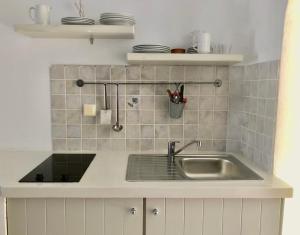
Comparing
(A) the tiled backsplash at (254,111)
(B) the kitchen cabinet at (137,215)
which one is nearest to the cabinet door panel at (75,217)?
(B) the kitchen cabinet at (137,215)

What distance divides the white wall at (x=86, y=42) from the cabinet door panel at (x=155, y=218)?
95 centimetres

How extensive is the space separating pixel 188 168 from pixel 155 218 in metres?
0.57

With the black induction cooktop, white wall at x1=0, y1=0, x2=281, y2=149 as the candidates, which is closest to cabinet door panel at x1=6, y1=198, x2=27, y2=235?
the black induction cooktop

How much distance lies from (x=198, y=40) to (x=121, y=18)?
47cm

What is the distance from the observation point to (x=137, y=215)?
3.94 ft

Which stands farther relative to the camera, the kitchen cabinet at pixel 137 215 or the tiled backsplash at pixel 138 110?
the tiled backsplash at pixel 138 110

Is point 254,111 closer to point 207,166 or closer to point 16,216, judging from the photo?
point 207,166

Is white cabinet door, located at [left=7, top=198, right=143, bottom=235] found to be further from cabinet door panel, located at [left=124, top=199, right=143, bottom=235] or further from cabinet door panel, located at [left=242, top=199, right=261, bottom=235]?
cabinet door panel, located at [left=242, top=199, right=261, bottom=235]

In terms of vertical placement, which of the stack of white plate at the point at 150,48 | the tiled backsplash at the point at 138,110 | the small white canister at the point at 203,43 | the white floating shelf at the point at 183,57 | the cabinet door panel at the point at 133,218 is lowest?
the cabinet door panel at the point at 133,218

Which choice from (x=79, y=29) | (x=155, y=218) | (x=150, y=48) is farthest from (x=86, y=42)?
(x=155, y=218)

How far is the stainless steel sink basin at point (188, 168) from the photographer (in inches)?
53.4

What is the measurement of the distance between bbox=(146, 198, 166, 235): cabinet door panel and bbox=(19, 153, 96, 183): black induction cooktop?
1.19 feet

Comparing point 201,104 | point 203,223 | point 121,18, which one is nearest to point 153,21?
point 121,18

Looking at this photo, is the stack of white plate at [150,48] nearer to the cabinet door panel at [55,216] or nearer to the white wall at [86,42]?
the white wall at [86,42]
